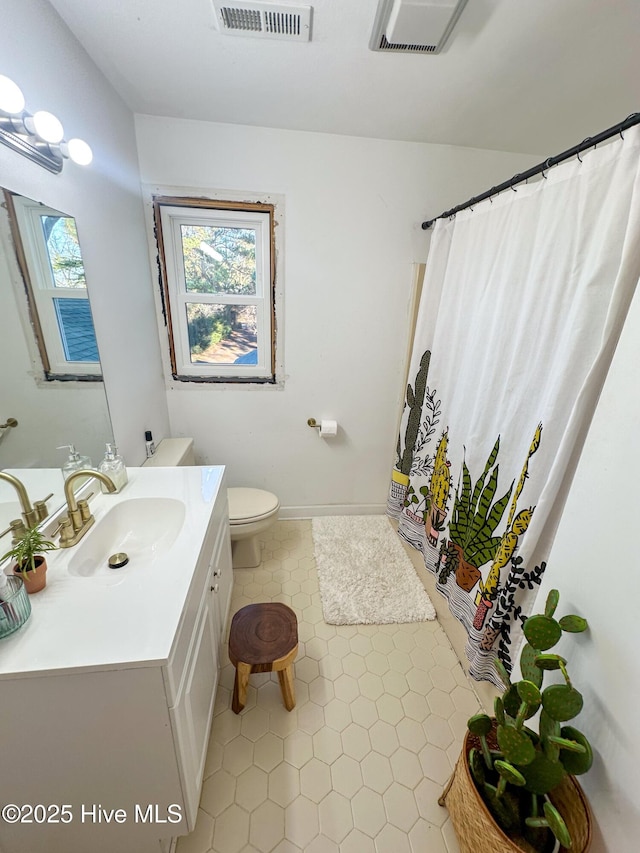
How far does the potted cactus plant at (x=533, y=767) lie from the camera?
733 millimetres

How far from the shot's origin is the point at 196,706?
94 cm

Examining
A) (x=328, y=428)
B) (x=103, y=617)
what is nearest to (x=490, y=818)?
(x=103, y=617)

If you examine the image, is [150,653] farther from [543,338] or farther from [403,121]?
[403,121]

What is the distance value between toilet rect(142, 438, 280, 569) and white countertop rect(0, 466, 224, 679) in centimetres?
72

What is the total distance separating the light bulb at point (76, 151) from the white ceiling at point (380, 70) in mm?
408

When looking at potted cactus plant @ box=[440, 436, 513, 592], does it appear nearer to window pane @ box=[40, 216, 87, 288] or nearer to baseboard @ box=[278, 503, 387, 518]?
baseboard @ box=[278, 503, 387, 518]

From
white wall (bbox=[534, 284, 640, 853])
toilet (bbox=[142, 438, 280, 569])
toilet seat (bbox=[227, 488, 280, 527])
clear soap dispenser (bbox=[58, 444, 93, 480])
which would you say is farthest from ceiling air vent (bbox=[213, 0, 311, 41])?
toilet seat (bbox=[227, 488, 280, 527])

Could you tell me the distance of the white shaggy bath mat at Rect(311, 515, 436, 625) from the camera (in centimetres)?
172

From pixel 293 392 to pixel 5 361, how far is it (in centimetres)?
143

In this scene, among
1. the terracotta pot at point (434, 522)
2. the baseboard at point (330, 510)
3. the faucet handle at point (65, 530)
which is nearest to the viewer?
the faucet handle at point (65, 530)

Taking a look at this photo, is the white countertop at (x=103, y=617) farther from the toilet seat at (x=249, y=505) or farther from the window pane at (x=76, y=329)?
the toilet seat at (x=249, y=505)

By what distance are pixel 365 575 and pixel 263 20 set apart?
7.81ft

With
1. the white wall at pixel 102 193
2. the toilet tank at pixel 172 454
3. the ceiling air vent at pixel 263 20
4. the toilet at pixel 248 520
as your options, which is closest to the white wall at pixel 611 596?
the ceiling air vent at pixel 263 20

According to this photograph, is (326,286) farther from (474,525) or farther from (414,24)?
(474,525)
